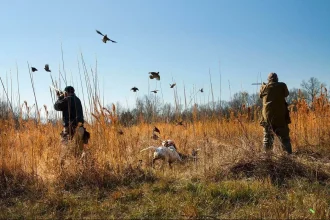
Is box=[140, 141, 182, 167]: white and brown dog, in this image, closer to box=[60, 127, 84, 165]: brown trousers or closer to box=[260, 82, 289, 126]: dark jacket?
box=[60, 127, 84, 165]: brown trousers

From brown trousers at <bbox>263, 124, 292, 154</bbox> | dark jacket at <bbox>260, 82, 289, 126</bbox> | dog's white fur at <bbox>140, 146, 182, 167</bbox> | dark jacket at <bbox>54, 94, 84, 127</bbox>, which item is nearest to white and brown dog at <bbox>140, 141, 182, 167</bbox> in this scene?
dog's white fur at <bbox>140, 146, 182, 167</bbox>

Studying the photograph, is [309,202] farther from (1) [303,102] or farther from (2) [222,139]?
(1) [303,102]

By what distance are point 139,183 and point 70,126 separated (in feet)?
5.76

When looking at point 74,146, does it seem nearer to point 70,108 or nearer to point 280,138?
point 70,108

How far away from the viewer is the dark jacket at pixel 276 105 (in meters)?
5.46

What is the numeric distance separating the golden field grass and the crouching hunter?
0.54 ft

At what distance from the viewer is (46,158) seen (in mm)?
4109

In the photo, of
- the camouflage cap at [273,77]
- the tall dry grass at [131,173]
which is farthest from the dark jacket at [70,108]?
the camouflage cap at [273,77]

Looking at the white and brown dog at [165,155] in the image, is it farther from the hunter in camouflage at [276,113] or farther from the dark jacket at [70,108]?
the hunter in camouflage at [276,113]

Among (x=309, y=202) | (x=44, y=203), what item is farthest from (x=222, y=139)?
(x=44, y=203)

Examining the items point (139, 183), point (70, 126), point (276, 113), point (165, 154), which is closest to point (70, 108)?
point (70, 126)

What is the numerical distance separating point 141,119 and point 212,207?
176 inches

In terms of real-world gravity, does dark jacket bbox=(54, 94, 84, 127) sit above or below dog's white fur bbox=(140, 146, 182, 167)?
above

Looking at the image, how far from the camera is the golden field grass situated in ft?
9.11
